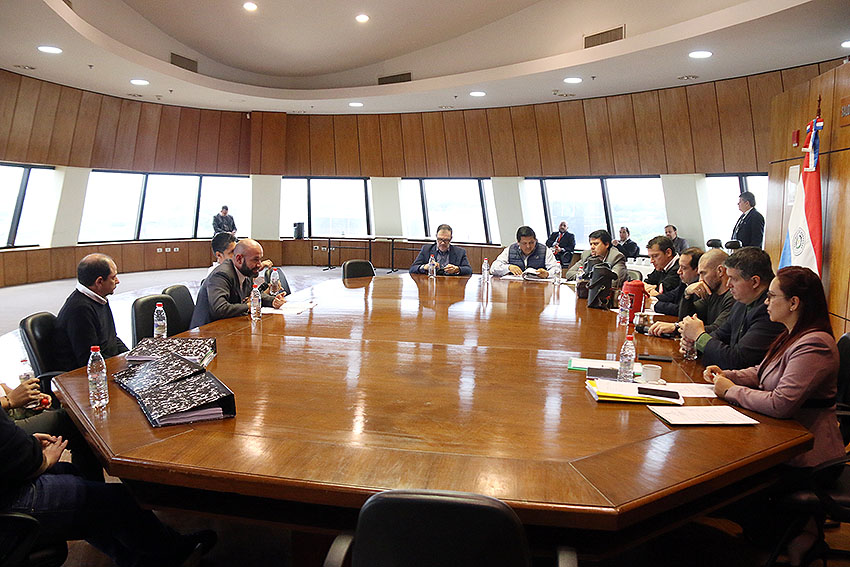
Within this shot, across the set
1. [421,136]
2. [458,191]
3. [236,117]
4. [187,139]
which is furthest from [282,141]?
[458,191]

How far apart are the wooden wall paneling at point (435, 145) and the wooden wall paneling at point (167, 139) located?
17.2ft

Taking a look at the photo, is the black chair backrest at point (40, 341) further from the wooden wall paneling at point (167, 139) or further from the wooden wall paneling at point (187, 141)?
the wooden wall paneling at point (187, 141)

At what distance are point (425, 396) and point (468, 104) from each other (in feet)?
31.5

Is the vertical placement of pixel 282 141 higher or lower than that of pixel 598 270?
higher

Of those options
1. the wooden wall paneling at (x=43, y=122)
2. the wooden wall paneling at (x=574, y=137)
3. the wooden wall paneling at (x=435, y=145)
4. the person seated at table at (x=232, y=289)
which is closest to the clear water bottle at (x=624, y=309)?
the person seated at table at (x=232, y=289)

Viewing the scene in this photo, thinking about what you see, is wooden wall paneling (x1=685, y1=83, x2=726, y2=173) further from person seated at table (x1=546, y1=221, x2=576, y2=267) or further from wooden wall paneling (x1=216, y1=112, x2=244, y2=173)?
wooden wall paneling (x1=216, y1=112, x2=244, y2=173)

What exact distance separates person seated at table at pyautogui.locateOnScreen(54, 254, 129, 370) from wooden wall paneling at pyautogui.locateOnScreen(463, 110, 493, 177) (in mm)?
9345

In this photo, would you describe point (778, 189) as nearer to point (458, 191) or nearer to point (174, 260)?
point (458, 191)

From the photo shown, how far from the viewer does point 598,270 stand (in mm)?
4617

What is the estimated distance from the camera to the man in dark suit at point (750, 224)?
7590 millimetres

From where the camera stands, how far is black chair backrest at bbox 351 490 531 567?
1259 mm

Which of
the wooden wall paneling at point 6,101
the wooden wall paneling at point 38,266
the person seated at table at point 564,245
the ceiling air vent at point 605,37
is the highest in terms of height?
the ceiling air vent at point 605,37

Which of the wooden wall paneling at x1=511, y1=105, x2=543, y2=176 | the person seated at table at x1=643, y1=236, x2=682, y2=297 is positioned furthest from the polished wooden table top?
the wooden wall paneling at x1=511, y1=105, x2=543, y2=176

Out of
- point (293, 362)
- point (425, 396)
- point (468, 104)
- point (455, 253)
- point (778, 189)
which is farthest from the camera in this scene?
point (468, 104)
